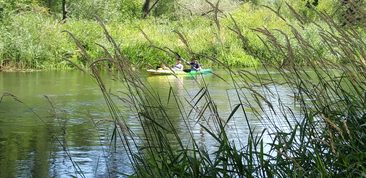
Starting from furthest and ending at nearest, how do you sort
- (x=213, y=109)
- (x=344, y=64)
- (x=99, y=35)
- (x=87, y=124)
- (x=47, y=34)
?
(x=99, y=35) → (x=47, y=34) → (x=87, y=124) → (x=344, y=64) → (x=213, y=109)

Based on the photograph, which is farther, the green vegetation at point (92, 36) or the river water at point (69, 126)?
the green vegetation at point (92, 36)

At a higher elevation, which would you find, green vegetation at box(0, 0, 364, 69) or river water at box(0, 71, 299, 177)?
river water at box(0, 71, 299, 177)

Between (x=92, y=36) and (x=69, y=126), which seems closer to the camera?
(x=69, y=126)

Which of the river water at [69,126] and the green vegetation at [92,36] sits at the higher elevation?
the river water at [69,126]

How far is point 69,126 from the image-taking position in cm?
1205

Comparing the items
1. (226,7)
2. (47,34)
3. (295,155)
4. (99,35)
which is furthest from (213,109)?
(226,7)

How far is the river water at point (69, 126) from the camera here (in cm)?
617

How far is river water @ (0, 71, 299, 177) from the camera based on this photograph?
20.2 ft

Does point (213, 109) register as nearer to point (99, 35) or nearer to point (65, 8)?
point (99, 35)

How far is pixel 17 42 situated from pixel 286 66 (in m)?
21.9

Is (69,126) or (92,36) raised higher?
(69,126)

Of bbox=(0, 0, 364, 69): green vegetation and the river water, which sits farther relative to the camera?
bbox=(0, 0, 364, 69): green vegetation

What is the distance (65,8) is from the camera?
3788 centimetres

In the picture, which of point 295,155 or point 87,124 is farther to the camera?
point 87,124
